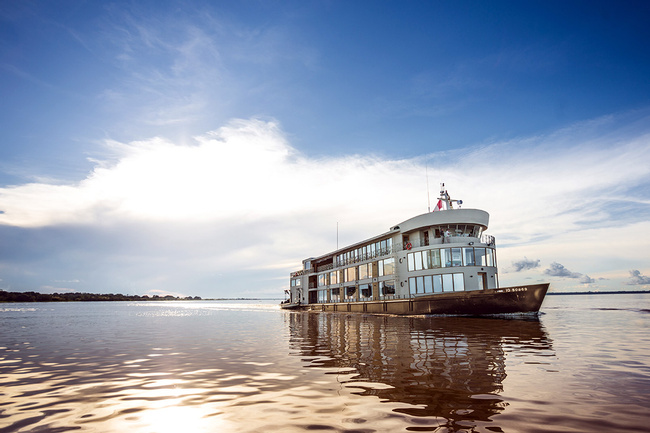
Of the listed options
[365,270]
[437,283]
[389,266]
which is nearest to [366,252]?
[365,270]

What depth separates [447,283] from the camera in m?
37.2

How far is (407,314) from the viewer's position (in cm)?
3800

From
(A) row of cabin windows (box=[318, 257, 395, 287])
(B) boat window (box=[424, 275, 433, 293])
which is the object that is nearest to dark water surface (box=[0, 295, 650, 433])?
(B) boat window (box=[424, 275, 433, 293])

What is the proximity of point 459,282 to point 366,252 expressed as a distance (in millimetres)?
17332

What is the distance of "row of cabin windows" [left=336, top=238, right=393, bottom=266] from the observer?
46.7m

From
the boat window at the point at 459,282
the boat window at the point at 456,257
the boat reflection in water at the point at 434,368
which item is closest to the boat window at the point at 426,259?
the boat window at the point at 456,257

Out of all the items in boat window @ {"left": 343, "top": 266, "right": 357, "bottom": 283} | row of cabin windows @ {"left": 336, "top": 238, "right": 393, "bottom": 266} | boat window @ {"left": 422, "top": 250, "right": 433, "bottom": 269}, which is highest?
row of cabin windows @ {"left": 336, "top": 238, "right": 393, "bottom": 266}

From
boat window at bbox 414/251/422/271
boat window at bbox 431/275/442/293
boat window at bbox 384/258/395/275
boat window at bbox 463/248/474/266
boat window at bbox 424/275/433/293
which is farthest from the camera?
boat window at bbox 384/258/395/275

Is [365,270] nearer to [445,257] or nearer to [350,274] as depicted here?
[350,274]

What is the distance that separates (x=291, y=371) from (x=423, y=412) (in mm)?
5353

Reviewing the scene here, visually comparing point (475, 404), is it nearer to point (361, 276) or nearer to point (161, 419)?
point (161, 419)

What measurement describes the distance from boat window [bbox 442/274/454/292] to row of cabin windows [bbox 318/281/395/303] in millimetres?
7934

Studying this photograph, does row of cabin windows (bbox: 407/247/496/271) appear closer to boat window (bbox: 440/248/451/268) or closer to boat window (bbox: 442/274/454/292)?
boat window (bbox: 440/248/451/268)

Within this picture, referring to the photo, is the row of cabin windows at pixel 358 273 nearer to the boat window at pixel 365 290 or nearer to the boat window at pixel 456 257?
the boat window at pixel 365 290
